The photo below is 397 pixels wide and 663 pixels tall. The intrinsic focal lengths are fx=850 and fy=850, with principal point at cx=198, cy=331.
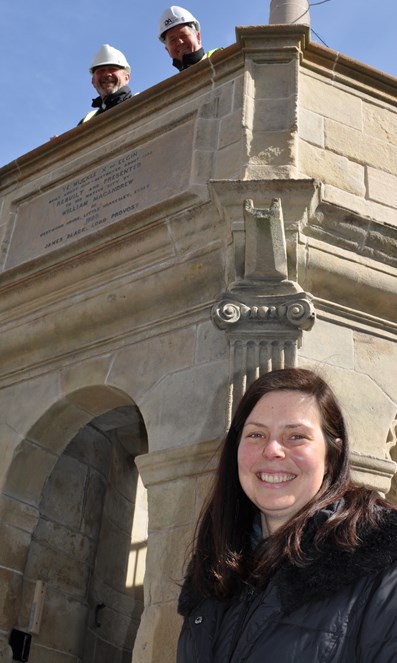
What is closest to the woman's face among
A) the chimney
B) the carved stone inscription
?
the carved stone inscription

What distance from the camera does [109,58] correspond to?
6.21m

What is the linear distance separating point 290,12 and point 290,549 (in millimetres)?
5035

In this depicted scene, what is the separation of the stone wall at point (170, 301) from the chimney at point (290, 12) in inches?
57.0

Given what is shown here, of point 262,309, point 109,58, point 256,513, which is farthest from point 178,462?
point 109,58

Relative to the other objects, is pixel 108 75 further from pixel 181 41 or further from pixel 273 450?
pixel 273 450

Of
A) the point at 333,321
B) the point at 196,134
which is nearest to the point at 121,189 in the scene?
the point at 196,134

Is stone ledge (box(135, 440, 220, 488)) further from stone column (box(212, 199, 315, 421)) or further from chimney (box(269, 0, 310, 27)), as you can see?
chimney (box(269, 0, 310, 27))

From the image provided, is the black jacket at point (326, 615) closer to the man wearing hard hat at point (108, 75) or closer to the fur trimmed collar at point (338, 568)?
the fur trimmed collar at point (338, 568)

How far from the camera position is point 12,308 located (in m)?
4.89

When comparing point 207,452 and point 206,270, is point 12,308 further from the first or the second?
point 207,452

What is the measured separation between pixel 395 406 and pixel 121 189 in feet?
6.45

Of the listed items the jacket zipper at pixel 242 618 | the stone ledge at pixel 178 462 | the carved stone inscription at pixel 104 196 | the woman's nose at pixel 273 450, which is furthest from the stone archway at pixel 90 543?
the jacket zipper at pixel 242 618

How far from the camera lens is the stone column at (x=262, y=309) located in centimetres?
369

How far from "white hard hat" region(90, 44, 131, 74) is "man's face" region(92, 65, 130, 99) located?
0.04 metres
